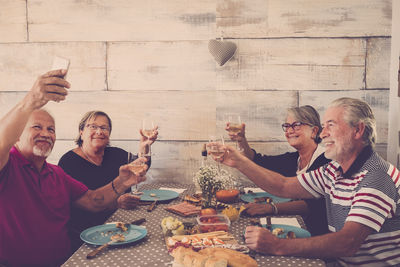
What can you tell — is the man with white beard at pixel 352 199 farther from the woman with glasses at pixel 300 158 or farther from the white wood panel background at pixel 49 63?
the white wood panel background at pixel 49 63

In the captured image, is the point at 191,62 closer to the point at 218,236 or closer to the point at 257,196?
the point at 257,196

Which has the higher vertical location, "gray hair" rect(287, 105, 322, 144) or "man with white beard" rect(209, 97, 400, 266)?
"gray hair" rect(287, 105, 322, 144)

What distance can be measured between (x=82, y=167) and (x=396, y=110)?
2271mm

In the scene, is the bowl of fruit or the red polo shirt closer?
the bowl of fruit

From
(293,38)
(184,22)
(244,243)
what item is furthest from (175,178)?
(244,243)

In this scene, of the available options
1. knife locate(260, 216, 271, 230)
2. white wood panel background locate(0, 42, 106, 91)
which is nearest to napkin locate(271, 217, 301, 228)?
knife locate(260, 216, 271, 230)

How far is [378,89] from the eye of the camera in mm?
2879

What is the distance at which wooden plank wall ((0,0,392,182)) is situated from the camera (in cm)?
288

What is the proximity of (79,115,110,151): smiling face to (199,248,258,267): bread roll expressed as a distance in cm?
154

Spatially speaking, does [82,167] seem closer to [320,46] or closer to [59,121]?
[59,121]

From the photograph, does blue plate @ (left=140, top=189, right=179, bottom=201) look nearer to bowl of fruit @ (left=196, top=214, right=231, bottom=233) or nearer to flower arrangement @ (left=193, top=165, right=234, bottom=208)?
flower arrangement @ (left=193, top=165, right=234, bottom=208)

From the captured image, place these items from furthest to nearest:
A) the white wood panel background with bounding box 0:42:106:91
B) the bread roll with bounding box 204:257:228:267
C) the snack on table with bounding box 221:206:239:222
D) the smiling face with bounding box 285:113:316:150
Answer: the white wood panel background with bounding box 0:42:106:91 → the smiling face with bounding box 285:113:316:150 → the snack on table with bounding box 221:206:239:222 → the bread roll with bounding box 204:257:228:267

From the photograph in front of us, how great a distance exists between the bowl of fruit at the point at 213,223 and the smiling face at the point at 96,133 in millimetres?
1301

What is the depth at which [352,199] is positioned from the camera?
1617 millimetres
